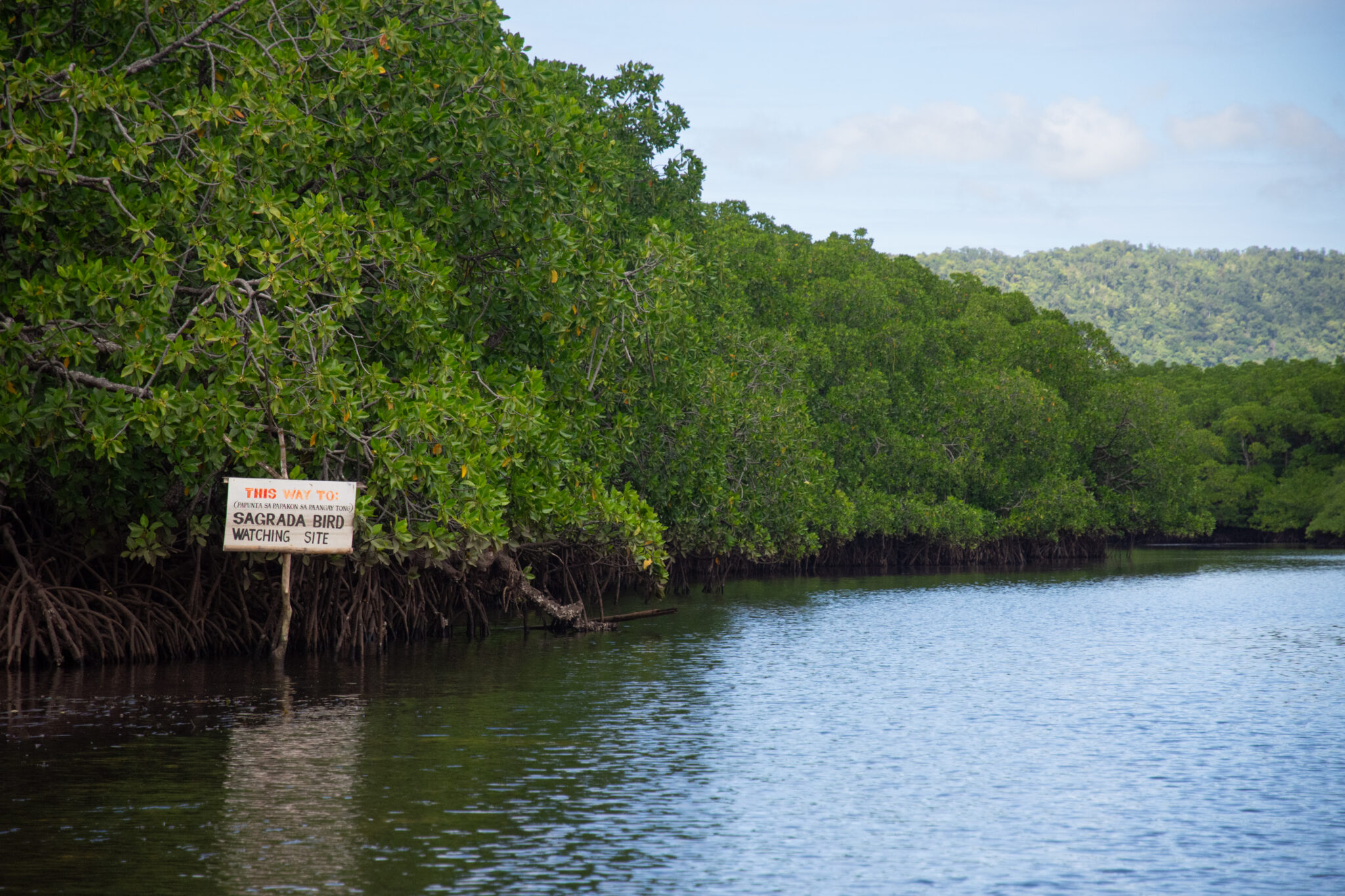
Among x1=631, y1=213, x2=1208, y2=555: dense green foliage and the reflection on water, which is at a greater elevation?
x1=631, y1=213, x2=1208, y2=555: dense green foliage

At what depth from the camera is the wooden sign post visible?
50.7 feet

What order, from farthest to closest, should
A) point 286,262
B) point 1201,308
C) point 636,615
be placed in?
point 1201,308
point 636,615
point 286,262

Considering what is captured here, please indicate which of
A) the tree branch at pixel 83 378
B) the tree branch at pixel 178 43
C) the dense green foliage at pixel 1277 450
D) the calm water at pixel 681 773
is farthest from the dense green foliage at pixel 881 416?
the tree branch at pixel 83 378

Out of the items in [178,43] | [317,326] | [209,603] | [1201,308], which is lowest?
[209,603]

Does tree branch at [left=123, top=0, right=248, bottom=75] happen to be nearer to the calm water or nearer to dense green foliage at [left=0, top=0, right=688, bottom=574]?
dense green foliage at [left=0, top=0, right=688, bottom=574]

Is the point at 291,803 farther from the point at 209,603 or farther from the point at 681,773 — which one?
the point at 209,603

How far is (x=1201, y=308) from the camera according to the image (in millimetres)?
174875

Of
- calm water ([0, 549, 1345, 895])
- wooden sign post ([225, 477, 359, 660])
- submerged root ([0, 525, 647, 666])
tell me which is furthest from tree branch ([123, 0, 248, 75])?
calm water ([0, 549, 1345, 895])

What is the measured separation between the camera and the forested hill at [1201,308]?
518 feet

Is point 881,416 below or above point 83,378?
above

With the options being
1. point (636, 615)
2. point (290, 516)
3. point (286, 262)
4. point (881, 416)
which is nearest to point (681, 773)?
point (290, 516)

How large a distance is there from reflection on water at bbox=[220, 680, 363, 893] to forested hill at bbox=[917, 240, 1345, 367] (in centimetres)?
14350

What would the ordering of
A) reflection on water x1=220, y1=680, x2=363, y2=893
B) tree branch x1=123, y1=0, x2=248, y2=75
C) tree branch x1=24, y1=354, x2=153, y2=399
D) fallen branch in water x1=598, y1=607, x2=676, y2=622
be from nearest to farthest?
1. reflection on water x1=220, y1=680, x2=363, y2=893
2. tree branch x1=24, y1=354, x2=153, y2=399
3. tree branch x1=123, y1=0, x2=248, y2=75
4. fallen branch in water x1=598, y1=607, x2=676, y2=622

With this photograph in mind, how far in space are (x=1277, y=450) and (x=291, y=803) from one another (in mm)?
75493
